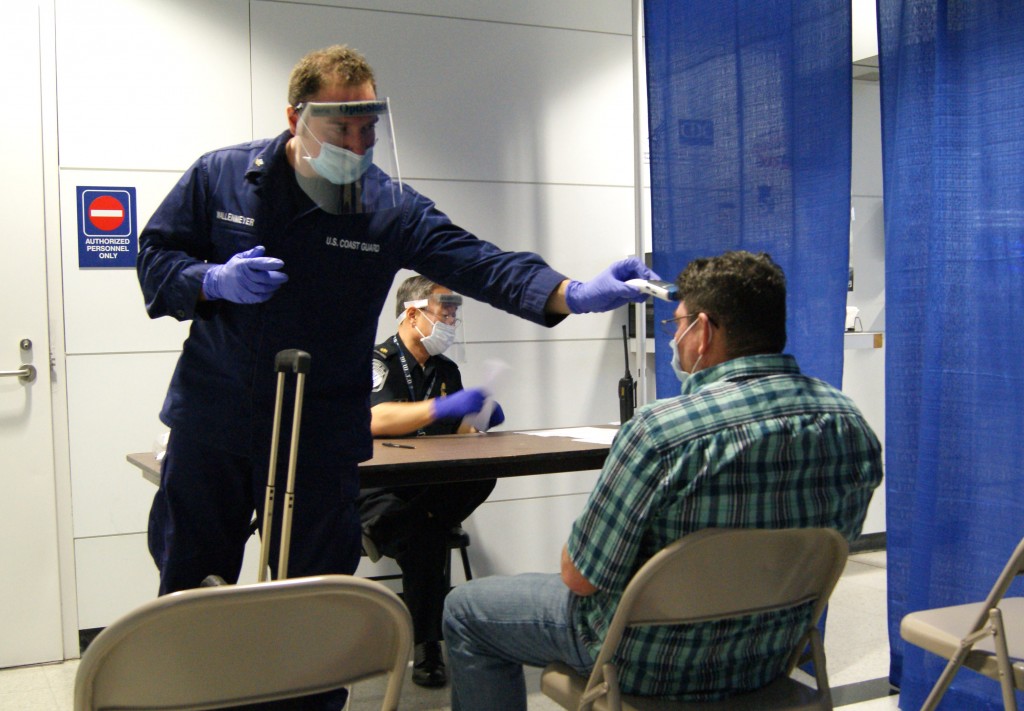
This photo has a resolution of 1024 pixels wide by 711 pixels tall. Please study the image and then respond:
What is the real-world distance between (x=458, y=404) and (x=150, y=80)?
61.5 inches

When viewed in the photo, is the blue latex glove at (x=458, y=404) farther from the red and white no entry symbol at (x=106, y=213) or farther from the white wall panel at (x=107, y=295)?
the red and white no entry symbol at (x=106, y=213)

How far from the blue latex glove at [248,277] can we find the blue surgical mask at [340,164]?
0.60 feet

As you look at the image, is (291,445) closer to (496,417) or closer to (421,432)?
Result: (421,432)

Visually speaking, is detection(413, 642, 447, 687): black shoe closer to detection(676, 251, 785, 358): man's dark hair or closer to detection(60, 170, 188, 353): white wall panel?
detection(60, 170, 188, 353): white wall panel

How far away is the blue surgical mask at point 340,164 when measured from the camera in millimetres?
1701

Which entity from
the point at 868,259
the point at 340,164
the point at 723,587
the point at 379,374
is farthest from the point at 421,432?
the point at 868,259

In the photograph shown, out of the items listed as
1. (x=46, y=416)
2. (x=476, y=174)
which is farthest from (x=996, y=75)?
(x=46, y=416)

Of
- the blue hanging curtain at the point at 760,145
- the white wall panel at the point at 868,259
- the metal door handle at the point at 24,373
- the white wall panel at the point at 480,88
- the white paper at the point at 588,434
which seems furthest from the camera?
the white wall panel at the point at 868,259

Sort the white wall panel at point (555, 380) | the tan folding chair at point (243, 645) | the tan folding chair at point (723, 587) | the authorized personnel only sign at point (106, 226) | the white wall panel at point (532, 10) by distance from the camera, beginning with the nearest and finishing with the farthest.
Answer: the tan folding chair at point (243, 645)
the tan folding chair at point (723, 587)
the authorized personnel only sign at point (106, 226)
the white wall panel at point (532, 10)
the white wall panel at point (555, 380)

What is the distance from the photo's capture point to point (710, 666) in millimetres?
1548

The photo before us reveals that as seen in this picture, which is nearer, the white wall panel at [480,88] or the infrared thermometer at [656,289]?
the infrared thermometer at [656,289]

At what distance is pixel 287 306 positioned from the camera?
1.75 m

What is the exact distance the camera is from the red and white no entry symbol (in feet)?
10.2

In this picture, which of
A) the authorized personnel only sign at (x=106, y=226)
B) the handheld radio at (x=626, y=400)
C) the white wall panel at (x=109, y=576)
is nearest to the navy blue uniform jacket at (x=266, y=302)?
the handheld radio at (x=626, y=400)
